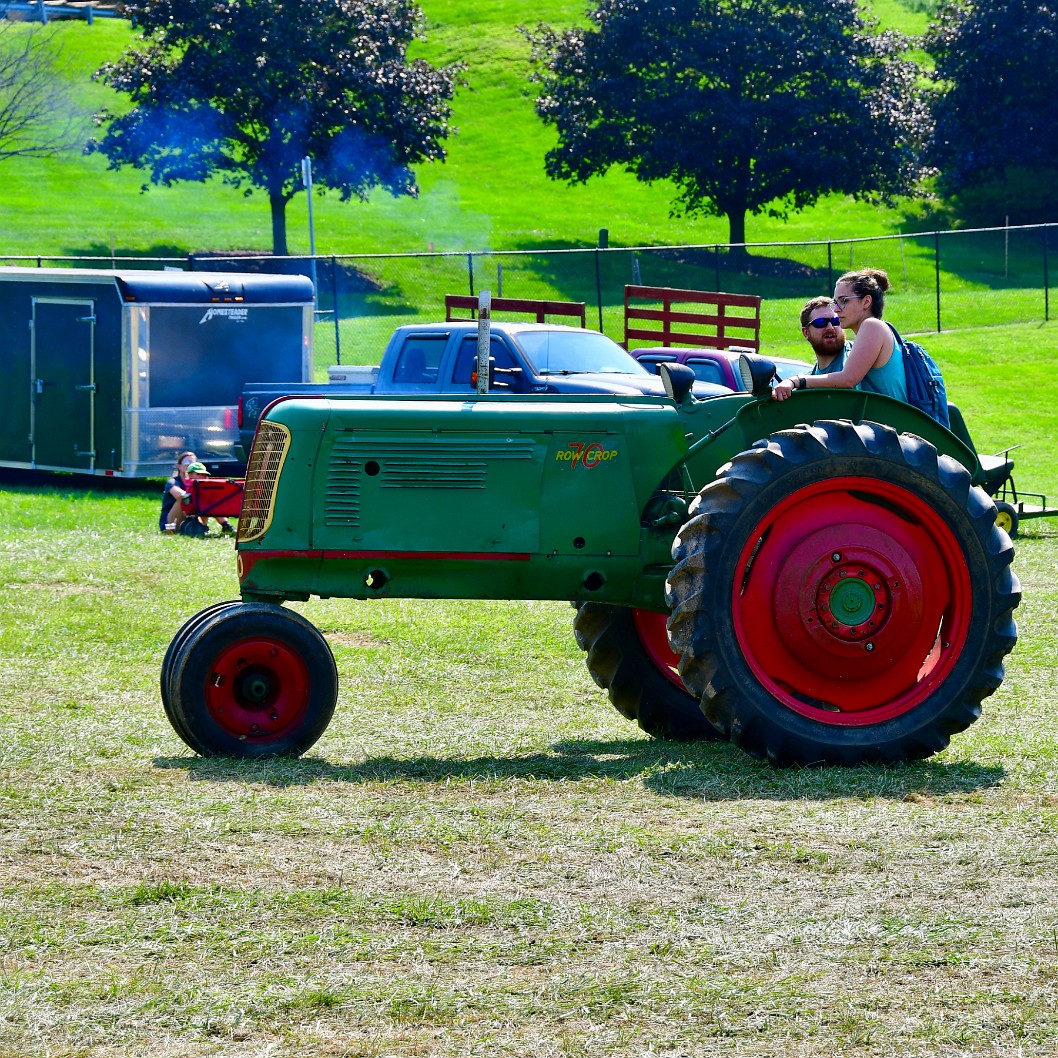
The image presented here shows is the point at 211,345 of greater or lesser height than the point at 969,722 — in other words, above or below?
above

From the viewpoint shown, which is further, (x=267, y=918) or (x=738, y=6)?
(x=738, y=6)

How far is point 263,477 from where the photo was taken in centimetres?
745

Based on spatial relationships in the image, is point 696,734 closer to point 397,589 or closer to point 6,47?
point 397,589

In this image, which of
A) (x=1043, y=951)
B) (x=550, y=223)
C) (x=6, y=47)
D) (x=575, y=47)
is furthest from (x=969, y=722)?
(x=6, y=47)

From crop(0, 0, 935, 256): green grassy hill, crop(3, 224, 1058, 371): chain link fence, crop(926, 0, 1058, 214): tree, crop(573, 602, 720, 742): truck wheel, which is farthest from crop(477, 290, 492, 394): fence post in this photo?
crop(926, 0, 1058, 214): tree

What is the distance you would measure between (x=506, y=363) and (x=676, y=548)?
10.0 m

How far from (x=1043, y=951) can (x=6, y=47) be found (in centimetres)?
→ 5506

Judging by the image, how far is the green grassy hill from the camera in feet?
166

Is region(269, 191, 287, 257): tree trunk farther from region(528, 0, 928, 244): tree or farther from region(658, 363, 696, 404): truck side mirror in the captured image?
region(658, 363, 696, 404): truck side mirror

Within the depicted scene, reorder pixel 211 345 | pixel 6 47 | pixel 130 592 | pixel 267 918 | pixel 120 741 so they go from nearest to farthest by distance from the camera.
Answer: pixel 267 918
pixel 120 741
pixel 130 592
pixel 211 345
pixel 6 47

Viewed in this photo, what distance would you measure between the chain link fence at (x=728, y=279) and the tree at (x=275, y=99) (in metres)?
3.51

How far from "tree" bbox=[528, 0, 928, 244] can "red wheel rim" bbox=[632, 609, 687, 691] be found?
40658mm

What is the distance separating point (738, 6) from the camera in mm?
51375

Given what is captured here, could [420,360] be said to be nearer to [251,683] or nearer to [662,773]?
[251,683]
